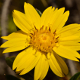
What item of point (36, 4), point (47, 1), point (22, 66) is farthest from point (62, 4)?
point (22, 66)

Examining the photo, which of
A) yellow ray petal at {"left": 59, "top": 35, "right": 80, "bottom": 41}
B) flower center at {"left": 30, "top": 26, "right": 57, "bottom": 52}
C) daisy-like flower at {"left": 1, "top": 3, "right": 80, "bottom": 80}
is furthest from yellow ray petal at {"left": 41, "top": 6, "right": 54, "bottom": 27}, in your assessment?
yellow ray petal at {"left": 59, "top": 35, "right": 80, "bottom": 41}

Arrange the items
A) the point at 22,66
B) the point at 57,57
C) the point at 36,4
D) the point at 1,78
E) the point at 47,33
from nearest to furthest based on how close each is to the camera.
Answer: the point at 22,66 < the point at 57,57 < the point at 47,33 < the point at 1,78 < the point at 36,4

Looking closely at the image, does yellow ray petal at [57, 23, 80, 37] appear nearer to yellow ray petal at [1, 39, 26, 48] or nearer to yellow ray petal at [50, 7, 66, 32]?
yellow ray petal at [50, 7, 66, 32]

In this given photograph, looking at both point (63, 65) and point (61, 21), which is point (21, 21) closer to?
point (61, 21)

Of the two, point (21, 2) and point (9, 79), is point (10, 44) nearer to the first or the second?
point (9, 79)

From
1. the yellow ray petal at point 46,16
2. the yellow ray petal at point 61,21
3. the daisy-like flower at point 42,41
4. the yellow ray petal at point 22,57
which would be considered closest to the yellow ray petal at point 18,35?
the daisy-like flower at point 42,41

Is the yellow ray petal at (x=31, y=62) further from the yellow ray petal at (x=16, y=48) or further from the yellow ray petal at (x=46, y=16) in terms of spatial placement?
the yellow ray petal at (x=46, y=16)
